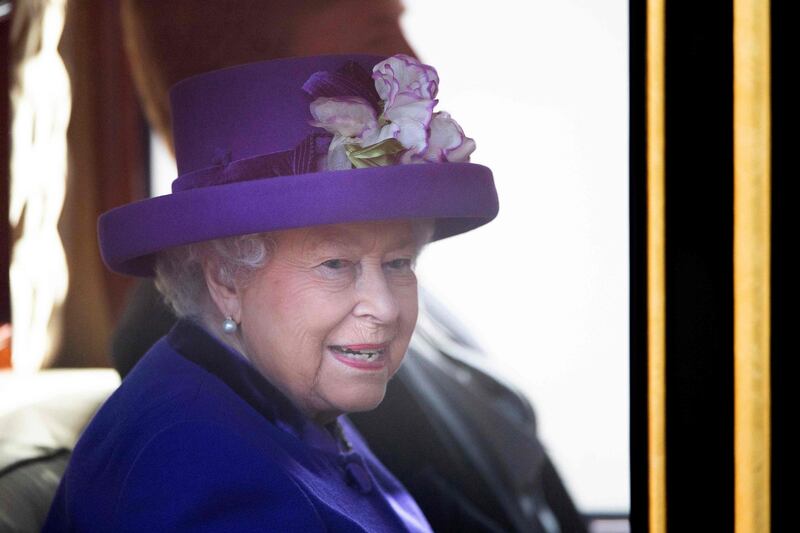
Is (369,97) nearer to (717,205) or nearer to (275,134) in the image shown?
(275,134)

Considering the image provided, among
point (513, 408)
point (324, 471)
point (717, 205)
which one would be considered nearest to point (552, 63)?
point (717, 205)

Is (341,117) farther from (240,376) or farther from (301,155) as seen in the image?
(240,376)

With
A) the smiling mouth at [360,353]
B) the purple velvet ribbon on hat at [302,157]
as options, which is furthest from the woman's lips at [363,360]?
the purple velvet ribbon on hat at [302,157]

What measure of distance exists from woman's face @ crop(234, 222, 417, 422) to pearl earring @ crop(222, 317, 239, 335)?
0.04ft

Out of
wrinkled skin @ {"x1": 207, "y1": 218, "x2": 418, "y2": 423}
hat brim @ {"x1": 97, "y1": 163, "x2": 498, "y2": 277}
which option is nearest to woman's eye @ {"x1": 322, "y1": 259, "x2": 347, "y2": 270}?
wrinkled skin @ {"x1": 207, "y1": 218, "x2": 418, "y2": 423}

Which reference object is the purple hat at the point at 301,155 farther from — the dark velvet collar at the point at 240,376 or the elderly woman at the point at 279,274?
the dark velvet collar at the point at 240,376

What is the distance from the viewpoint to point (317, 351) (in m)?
1.19

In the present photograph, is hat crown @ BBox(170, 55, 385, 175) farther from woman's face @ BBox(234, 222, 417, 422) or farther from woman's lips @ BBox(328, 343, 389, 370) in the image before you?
woman's lips @ BBox(328, 343, 389, 370)

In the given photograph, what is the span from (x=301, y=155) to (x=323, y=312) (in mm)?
221

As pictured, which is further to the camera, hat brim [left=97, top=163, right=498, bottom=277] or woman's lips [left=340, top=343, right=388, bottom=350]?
woman's lips [left=340, top=343, right=388, bottom=350]

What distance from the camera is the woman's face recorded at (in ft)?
3.86

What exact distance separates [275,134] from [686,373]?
2.47 feet

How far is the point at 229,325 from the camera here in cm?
118

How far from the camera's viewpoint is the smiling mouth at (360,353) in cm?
119
